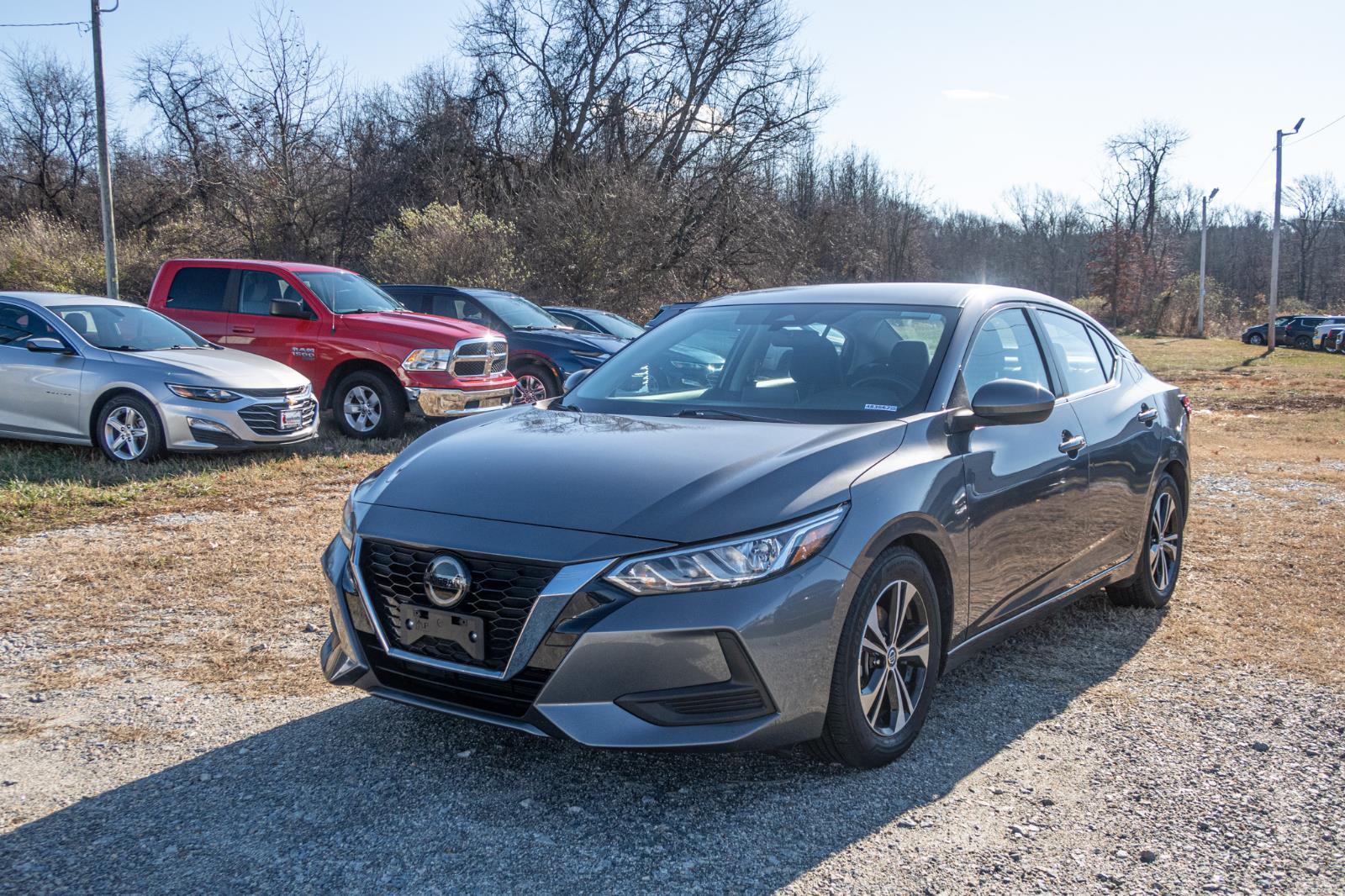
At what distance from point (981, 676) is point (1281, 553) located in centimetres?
348

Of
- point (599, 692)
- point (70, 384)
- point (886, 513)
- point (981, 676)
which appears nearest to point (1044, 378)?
point (981, 676)

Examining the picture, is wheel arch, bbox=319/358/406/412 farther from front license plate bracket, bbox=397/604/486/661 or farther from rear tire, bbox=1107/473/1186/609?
front license plate bracket, bbox=397/604/486/661

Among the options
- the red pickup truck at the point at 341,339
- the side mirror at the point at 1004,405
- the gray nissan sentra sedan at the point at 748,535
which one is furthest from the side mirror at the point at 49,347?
the side mirror at the point at 1004,405

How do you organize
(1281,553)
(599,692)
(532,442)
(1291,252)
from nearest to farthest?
(599,692) → (532,442) → (1281,553) → (1291,252)

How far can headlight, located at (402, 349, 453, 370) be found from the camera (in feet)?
37.4

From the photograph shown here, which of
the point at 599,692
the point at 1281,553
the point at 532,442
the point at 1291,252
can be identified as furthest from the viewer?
the point at 1291,252

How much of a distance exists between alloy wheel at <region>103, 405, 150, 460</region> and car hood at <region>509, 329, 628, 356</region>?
5324mm

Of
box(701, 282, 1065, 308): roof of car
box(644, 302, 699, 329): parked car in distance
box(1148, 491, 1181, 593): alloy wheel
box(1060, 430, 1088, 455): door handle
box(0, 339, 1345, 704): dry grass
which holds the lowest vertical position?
box(0, 339, 1345, 704): dry grass

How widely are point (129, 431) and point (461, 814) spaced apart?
7444 millimetres

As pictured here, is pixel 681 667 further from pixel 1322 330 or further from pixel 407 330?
pixel 1322 330

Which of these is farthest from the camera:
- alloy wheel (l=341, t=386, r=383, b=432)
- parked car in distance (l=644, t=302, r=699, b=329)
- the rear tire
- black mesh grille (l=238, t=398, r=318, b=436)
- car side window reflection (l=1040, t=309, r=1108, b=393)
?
alloy wheel (l=341, t=386, r=383, b=432)

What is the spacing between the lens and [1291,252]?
91125mm

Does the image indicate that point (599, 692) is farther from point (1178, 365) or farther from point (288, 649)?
point (1178, 365)

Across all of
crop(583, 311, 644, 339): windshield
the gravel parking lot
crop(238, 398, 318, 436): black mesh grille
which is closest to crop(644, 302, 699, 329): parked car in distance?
the gravel parking lot
